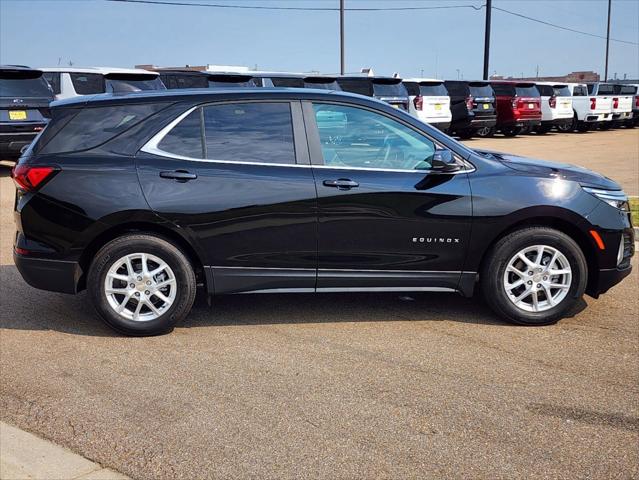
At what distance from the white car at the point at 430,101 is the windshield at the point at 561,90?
24.8ft

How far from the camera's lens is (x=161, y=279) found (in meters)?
5.01

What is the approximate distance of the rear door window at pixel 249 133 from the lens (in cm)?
506

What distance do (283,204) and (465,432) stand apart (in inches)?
82.4

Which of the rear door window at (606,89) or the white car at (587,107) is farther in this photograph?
the rear door window at (606,89)

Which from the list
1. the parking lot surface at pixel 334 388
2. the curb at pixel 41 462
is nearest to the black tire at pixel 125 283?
the parking lot surface at pixel 334 388

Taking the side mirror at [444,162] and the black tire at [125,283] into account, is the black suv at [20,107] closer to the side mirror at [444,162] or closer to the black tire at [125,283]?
the black tire at [125,283]

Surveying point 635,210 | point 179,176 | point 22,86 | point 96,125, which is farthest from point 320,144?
point 22,86

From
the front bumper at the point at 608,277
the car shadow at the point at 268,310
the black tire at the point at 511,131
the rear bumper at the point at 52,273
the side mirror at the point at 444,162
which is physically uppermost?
the side mirror at the point at 444,162

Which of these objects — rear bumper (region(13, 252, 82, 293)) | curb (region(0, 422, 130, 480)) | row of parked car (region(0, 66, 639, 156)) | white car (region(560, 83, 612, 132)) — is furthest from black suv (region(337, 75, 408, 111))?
curb (region(0, 422, 130, 480))

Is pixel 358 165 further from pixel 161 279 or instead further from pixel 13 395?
pixel 13 395

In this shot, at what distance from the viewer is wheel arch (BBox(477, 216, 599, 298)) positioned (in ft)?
17.1

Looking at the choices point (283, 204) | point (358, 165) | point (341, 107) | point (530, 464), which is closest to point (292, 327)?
point (283, 204)

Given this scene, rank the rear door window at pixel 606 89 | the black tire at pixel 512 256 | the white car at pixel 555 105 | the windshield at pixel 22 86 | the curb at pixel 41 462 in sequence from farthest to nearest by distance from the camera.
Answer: the rear door window at pixel 606 89, the white car at pixel 555 105, the windshield at pixel 22 86, the black tire at pixel 512 256, the curb at pixel 41 462

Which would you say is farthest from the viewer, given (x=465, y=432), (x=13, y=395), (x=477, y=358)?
(x=477, y=358)
